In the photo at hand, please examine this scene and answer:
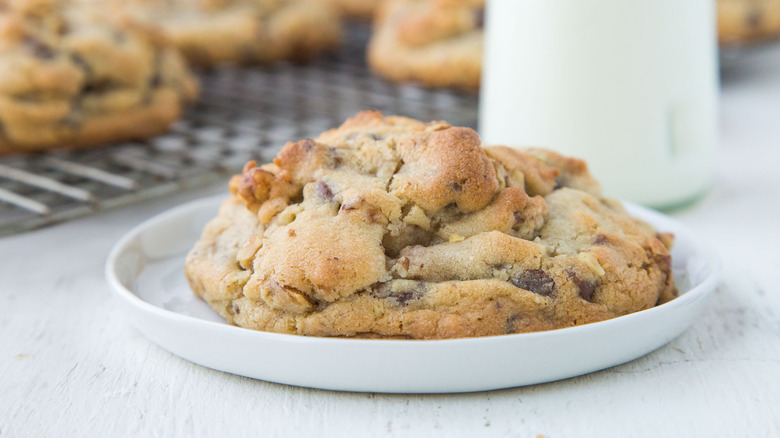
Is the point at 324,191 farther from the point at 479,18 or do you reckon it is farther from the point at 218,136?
the point at 479,18

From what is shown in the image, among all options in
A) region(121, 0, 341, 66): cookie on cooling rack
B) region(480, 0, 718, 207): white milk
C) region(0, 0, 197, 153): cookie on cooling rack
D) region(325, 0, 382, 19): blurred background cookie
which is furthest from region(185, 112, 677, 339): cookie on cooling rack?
region(325, 0, 382, 19): blurred background cookie

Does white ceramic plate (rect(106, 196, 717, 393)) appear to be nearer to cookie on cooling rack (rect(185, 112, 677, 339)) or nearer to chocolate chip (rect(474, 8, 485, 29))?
cookie on cooling rack (rect(185, 112, 677, 339))

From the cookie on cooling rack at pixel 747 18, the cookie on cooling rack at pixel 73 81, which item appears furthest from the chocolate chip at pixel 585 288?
the cookie on cooling rack at pixel 747 18

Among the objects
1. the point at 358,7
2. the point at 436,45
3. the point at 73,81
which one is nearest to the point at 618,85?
the point at 436,45

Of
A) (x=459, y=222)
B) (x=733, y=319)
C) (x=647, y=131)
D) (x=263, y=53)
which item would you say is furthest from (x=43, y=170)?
(x=733, y=319)

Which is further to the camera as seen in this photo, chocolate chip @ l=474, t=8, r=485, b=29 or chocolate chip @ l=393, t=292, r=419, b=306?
chocolate chip @ l=474, t=8, r=485, b=29

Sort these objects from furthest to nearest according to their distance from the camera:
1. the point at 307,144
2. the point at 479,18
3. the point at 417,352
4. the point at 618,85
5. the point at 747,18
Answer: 1. the point at 747,18
2. the point at 479,18
3. the point at 618,85
4. the point at 307,144
5. the point at 417,352
